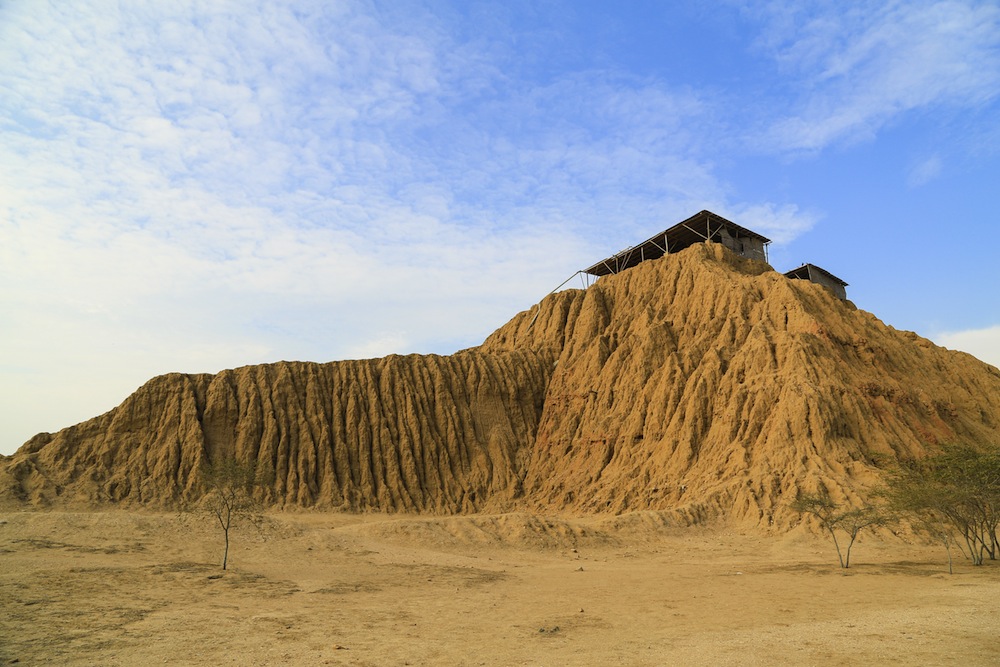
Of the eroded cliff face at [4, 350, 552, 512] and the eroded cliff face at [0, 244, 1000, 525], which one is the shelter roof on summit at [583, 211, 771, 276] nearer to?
the eroded cliff face at [0, 244, 1000, 525]

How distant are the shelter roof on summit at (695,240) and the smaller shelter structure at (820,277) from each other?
8.61 ft

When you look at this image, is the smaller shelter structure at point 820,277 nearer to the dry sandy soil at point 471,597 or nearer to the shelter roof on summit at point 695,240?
the shelter roof on summit at point 695,240

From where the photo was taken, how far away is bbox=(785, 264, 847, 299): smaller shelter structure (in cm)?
5116

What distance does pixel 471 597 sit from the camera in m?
17.4

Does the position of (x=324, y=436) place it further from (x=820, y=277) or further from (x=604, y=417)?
(x=820, y=277)

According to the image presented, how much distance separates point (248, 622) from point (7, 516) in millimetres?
18228

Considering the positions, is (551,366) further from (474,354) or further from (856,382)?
(856,382)

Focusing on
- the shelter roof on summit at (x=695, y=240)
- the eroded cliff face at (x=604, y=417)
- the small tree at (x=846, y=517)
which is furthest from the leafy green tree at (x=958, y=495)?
the shelter roof on summit at (x=695, y=240)

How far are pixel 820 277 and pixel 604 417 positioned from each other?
76.5 ft

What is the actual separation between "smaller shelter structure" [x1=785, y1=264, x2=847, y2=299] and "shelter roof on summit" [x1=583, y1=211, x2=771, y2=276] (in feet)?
8.61

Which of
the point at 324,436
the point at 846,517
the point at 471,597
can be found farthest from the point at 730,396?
the point at 471,597

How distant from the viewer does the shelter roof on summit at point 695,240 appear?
1950 inches

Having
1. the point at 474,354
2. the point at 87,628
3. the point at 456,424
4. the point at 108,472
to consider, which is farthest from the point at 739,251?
the point at 87,628

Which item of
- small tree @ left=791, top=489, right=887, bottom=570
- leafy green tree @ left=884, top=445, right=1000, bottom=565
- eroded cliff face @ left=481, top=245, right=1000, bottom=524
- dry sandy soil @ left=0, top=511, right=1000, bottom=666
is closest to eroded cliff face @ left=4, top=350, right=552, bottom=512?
eroded cliff face @ left=481, top=245, right=1000, bottom=524
